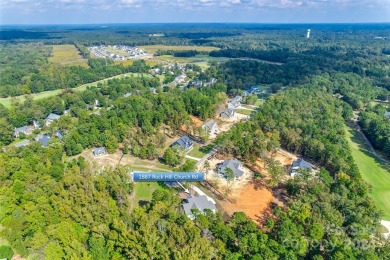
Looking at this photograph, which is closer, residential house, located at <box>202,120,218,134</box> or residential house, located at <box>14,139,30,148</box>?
residential house, located at <box>14,139,30,148</box>

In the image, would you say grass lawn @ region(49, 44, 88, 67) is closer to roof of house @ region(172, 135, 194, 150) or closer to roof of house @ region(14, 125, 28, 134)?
roof of house @ region(14, 125, 28, 134)

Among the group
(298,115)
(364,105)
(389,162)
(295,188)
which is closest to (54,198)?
(295,188)

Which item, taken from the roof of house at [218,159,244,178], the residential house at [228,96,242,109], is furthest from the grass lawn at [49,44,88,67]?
the roof of house at [218,159,244,178]

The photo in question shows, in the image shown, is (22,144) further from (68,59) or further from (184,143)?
(68,59)

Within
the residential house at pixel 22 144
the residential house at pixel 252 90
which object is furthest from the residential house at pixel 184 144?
the residential house at pixel 252 90

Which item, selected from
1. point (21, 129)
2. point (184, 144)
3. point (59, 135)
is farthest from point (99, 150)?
point (21, 129)

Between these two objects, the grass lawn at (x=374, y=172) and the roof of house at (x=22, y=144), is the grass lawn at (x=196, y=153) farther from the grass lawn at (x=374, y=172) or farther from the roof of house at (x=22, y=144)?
the roof of house at (x=22, y=144)

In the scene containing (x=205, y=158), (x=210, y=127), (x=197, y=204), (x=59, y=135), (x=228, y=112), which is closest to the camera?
(x=197, y=204)
